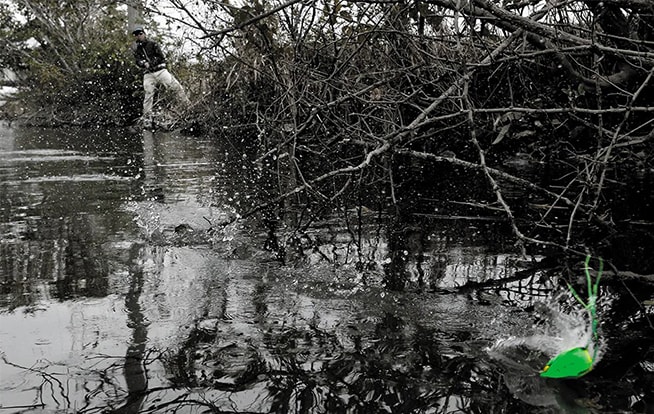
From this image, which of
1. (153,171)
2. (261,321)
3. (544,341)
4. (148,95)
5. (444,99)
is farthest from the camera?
(148,95)

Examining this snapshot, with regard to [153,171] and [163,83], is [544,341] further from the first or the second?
[163,83]

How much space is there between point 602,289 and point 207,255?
93.7 inches

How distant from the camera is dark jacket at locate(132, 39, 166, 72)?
15086 millimetres

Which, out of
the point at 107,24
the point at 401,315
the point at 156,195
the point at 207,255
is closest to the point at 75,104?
the point at 107,24

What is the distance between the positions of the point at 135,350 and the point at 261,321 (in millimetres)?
621

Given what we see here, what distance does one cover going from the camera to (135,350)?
10.1 ft

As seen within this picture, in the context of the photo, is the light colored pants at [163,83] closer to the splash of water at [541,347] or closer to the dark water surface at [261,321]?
the dark water surface at [261,321]

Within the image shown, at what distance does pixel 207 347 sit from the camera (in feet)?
10.2

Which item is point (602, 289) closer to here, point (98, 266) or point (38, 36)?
point (98, 266)

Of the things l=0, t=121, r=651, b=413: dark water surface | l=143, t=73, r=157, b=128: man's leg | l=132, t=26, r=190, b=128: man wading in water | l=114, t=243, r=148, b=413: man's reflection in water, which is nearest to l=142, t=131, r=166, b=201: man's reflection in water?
l=0, t=121, r=651, b=413: dark water surface

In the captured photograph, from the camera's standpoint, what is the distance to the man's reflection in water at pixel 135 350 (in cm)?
263

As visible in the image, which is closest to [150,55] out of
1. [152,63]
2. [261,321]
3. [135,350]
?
[152,63]

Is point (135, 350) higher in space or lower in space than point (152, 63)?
lower

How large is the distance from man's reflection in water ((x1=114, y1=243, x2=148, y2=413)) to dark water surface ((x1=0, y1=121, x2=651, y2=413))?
0.01 metres
